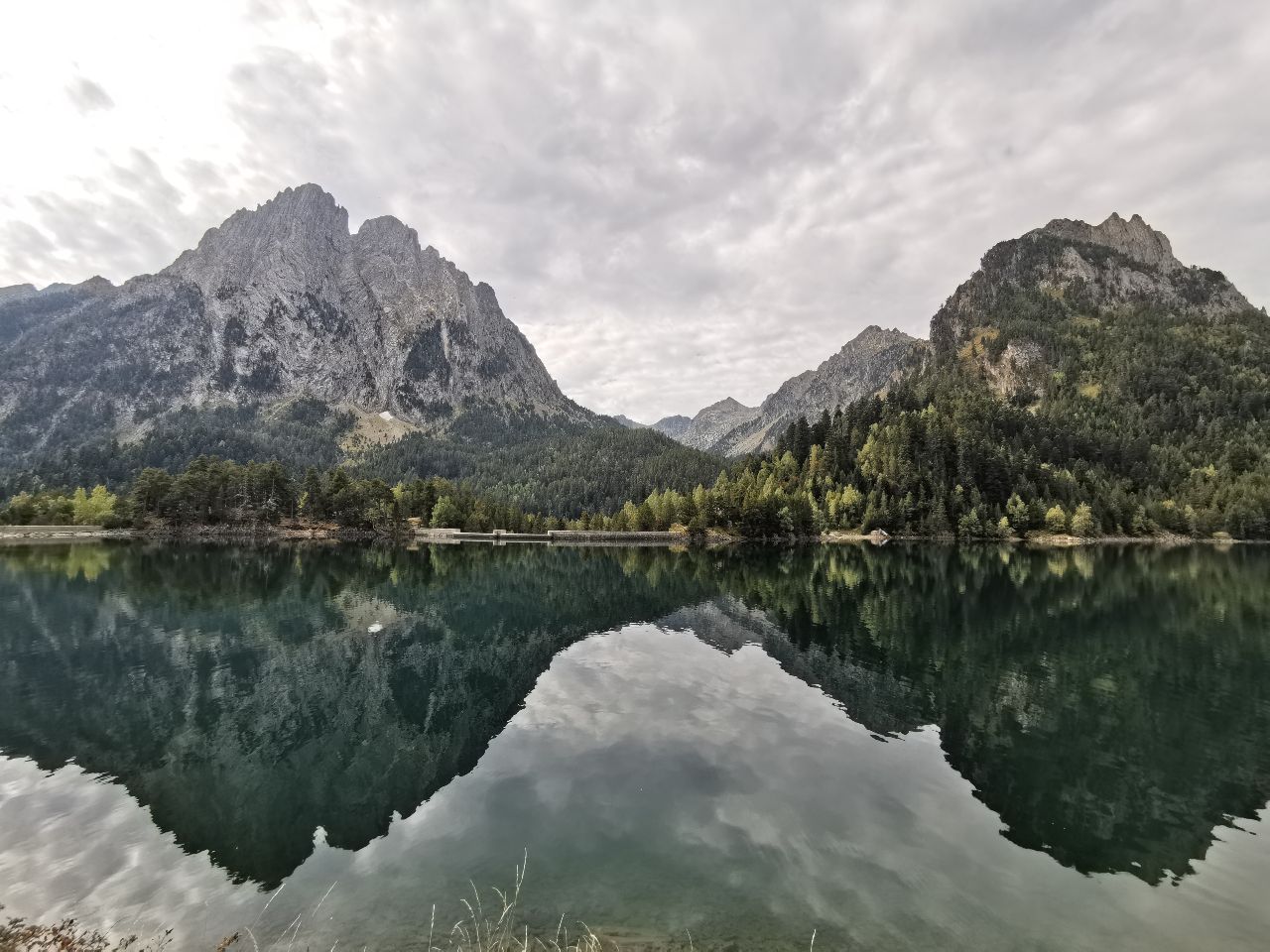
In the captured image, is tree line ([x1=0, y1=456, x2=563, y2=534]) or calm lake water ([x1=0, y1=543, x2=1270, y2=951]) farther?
tree line ([x1=0, y1=456, x2=563, y2=534])

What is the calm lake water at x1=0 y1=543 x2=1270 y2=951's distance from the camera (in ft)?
48.8

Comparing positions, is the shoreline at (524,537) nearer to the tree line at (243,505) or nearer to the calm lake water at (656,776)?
the tree line at (243,505)

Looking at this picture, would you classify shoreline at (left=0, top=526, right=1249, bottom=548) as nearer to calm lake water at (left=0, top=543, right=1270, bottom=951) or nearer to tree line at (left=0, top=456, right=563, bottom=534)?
tree line at (left=0, top=456, right=563, bottom=534)

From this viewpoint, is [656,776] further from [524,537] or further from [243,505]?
[243,505]

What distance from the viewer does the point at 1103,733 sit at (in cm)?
2658

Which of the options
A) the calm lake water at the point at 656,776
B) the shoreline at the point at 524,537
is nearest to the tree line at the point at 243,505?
the shoreline at the point at 524,537

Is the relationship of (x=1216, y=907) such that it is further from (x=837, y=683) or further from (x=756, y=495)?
(x=756, y=495)

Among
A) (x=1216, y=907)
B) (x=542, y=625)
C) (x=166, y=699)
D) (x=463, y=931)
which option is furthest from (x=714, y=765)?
(x=542, y=625)

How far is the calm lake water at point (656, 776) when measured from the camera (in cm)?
1486

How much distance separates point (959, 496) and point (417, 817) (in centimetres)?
18406

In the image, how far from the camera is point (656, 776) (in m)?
22.6

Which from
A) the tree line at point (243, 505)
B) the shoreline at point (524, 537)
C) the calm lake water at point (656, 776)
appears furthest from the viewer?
the tree line at point (243, 505)

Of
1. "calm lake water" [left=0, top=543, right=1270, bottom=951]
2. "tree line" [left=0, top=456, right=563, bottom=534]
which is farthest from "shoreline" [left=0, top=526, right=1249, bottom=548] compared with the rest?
"calm lake water" [left=0, top=543, right=1270, bottom=951]

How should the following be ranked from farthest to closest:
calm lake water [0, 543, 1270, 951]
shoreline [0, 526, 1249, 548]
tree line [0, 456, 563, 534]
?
tree line [0, 456, 563, 534] < shoreline [0, 526, 1249, 548] < calm lake water [0, 543, 1270, 951]
